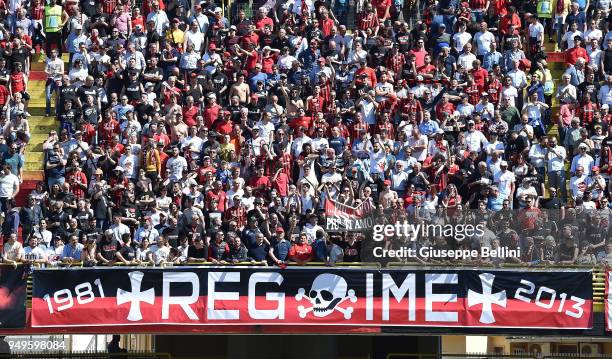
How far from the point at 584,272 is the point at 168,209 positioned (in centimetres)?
834

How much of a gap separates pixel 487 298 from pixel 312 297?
2.93 m

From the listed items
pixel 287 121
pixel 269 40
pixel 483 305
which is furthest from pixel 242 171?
pixel 483 305

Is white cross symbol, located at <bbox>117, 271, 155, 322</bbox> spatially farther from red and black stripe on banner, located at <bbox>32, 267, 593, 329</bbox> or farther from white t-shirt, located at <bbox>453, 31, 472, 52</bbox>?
white t-shirt, located at <bbox>453, 31, 472, 52</bbox>

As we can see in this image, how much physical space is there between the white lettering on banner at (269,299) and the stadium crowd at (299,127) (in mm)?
298

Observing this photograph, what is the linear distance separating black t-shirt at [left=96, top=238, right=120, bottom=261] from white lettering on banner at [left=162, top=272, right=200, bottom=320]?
159 cm

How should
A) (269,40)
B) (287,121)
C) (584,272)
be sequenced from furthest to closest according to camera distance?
1. (269,40)
2. (287,121)
3. (584,272)

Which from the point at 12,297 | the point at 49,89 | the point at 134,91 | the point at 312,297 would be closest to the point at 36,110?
the point at 49,89

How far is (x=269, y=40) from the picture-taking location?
3519 cm

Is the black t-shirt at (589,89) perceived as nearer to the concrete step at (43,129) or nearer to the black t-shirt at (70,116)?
the black t-shirt at (70,116)

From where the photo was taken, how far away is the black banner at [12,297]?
26.6 m

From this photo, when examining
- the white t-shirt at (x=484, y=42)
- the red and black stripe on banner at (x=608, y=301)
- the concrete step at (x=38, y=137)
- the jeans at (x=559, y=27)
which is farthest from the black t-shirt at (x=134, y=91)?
the red and black stripe on banner at (x=608, y=301)

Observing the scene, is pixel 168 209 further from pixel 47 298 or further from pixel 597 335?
pixel 597 335

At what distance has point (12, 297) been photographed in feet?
87.4

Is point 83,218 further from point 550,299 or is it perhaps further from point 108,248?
point 550,299
